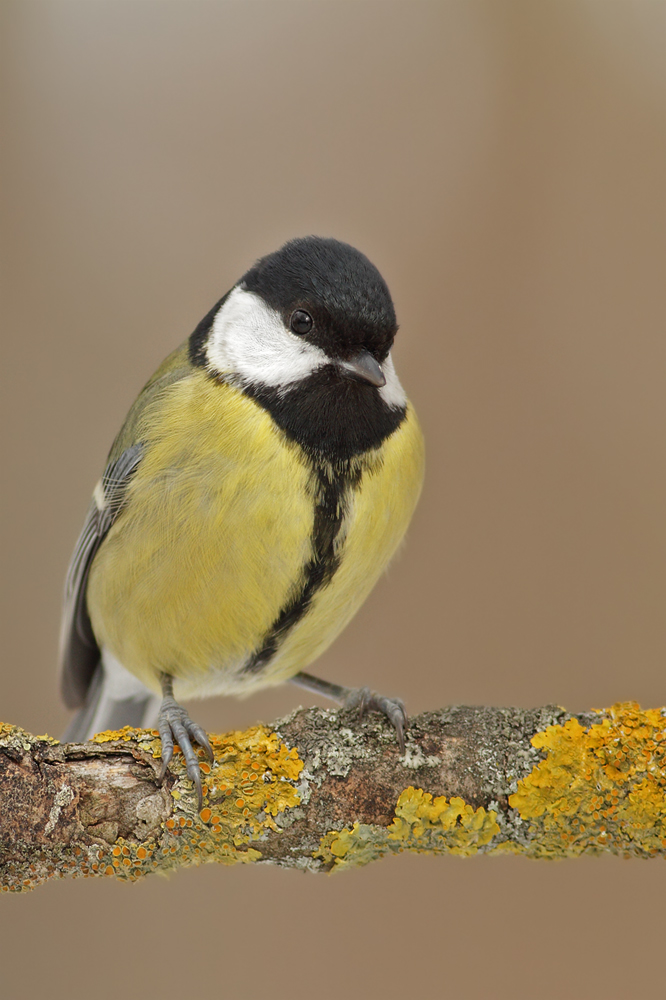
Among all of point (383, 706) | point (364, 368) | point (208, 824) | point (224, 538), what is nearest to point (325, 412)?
point (364, 368)

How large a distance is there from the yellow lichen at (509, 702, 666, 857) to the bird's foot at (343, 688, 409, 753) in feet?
0.47

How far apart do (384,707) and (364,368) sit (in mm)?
408

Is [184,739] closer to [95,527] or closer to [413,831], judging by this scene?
[413,831]

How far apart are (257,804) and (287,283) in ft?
2.02

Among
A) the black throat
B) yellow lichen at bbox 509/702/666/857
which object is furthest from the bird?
yellow lichen at bbox 509/702/666/857

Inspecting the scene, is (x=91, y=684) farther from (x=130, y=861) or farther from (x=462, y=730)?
(x=462, y=730)

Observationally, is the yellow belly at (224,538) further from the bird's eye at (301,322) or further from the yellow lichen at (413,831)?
the yellow lichen at (413,831)

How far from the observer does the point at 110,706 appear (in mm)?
1451

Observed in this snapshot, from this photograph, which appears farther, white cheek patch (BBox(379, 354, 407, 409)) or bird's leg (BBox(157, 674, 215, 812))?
white cheek patch (BBox(379, 354, 407, 409))

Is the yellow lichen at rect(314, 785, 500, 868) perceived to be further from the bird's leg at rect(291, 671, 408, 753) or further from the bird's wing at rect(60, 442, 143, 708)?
the bird's wing at rect(60, 442, 143, 708)

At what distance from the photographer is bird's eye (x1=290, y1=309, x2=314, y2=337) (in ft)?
3.39

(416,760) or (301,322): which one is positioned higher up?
(301,322)

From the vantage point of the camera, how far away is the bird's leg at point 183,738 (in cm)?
92

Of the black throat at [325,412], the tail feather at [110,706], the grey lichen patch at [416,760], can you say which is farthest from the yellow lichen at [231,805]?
the tail feather at [110,706]
